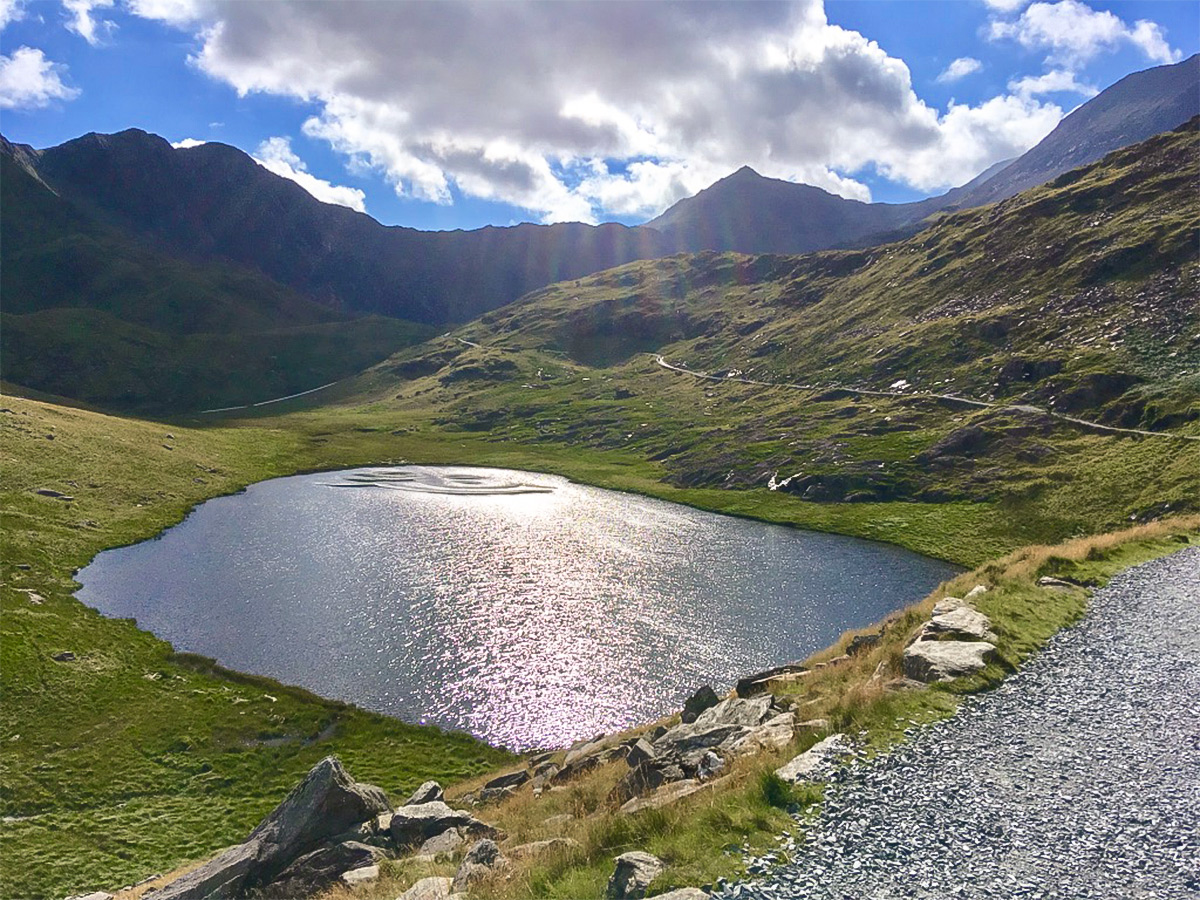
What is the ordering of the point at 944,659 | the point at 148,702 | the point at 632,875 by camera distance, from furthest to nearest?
the point at 148,702, the point at 944,659, the point at 632,875

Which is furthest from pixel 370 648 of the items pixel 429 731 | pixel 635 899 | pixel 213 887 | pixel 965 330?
pixel 965 330

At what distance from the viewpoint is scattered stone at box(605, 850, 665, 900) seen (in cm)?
1245

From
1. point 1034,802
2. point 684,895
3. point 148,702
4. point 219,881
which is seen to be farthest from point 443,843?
point 148,702

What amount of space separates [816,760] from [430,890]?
10346 mm

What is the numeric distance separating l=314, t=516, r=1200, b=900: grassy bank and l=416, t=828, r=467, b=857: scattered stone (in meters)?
1.23

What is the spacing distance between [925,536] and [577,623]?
61.2m

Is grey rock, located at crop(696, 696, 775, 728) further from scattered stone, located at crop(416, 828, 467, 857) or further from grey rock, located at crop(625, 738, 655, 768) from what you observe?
scattered stone, located at crop(416, 828, 467, 857)

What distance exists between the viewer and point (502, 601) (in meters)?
70.6

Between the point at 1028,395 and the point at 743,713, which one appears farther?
the point at 1028,395

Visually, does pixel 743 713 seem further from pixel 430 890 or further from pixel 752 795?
pixel 430 890

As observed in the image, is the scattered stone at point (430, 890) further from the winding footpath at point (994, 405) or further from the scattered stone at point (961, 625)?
the winding footpath at point (994, 405)

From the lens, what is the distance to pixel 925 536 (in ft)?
316

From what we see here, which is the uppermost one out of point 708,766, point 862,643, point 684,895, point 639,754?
point 684,895

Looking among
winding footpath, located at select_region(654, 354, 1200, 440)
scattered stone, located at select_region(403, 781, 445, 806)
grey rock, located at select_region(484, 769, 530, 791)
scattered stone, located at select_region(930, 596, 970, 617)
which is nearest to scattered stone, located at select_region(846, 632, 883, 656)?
scattered stone, located at select_region(930, 596, 970, 617)
